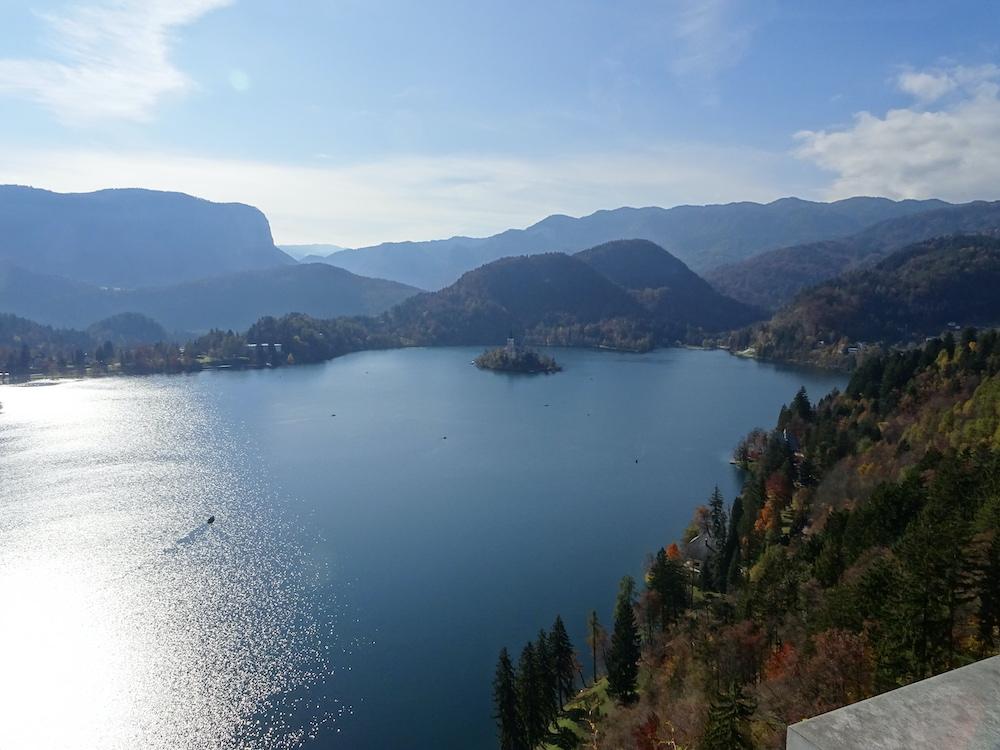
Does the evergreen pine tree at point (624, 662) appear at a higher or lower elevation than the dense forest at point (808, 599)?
lower

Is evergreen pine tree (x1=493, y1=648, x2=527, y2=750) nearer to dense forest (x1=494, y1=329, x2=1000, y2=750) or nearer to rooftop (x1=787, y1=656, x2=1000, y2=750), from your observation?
dense forest (x1=494, y1=329, x2=1000, y2=750)

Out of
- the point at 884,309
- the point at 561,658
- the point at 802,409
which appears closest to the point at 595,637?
the point at 561,658

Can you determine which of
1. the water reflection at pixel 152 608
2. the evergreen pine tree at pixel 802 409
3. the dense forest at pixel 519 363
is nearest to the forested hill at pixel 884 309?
the dense forest at pixel 519 363

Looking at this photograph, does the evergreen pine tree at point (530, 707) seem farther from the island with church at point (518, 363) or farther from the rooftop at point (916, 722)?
the island with church at point (518, 363)

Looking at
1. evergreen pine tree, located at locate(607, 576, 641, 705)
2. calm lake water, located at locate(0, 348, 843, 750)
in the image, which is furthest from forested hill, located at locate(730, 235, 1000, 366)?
evergreen pine tree, located at locate(607, 576, 641, 705)

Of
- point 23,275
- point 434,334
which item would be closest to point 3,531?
point 434,334

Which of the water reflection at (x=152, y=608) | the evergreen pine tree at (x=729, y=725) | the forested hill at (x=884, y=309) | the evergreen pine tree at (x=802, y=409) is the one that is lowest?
the water reflection at (x=152, y=608)

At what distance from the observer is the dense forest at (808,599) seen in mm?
11500

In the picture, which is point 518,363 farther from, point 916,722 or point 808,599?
point 916,722

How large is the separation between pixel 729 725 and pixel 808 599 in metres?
8.21

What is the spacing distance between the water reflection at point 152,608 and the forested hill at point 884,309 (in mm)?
99514

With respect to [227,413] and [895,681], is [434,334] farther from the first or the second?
[895,681]

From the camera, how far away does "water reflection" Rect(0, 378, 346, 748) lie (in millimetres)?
22641

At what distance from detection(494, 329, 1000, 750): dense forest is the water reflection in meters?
9.91
